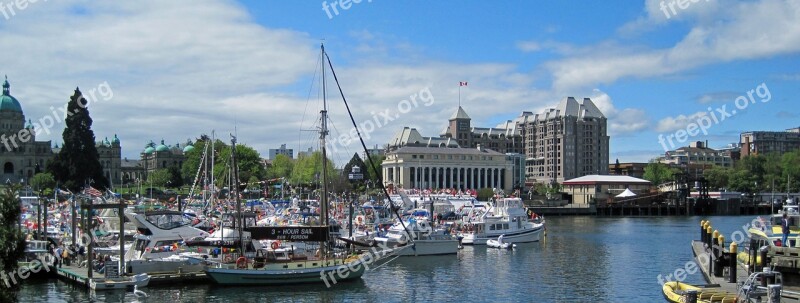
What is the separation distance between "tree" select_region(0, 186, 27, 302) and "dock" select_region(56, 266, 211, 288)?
25445mm

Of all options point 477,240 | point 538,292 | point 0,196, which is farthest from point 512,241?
point 0,196

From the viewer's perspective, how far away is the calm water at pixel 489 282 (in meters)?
42.5

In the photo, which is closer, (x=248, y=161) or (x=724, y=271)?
(x=724, y=271)

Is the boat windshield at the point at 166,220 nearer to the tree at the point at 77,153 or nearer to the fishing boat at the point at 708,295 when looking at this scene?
the fishing boat at the point at 708,295

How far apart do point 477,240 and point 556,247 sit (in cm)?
740

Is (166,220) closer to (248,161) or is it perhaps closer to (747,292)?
(747,292)

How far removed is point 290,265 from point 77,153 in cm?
8843

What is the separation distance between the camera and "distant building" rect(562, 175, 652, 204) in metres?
186

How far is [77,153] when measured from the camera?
122875mm

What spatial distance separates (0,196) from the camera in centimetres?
1955

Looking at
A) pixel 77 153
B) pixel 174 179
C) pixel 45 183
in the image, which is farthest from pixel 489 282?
pixel 174 179

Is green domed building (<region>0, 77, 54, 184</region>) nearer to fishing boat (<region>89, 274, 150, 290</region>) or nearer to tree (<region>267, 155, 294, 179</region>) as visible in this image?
tree (<region>267, 155, 294, 179</region>)

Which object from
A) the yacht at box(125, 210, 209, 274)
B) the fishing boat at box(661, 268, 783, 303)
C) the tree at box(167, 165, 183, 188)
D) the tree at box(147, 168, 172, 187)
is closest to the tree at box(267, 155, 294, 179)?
the tree at box(167, 165, 183, 188)

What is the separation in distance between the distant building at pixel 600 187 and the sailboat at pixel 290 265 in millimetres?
142522
